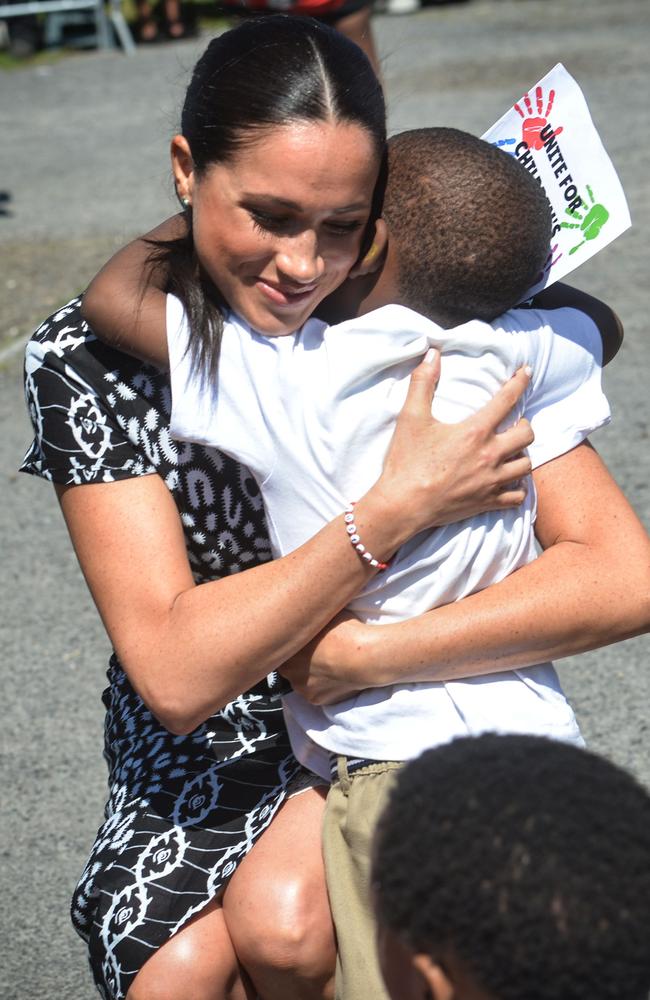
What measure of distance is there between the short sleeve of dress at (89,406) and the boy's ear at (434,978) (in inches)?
40.7

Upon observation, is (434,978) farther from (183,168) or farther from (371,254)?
(183,168)

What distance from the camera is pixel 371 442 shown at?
198 centimetres

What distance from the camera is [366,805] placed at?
6.43ft

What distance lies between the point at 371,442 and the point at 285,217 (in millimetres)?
354

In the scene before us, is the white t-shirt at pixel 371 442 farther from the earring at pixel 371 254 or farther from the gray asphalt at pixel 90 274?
the gray asphalt at pixel 90 274

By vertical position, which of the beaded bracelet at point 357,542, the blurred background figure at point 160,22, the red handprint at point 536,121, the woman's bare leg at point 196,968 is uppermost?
the red handprint at point 536,121

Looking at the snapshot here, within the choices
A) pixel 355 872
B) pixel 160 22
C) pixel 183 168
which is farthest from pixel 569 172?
pixel 160 22

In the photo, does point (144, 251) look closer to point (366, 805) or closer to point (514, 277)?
point (514, 277)

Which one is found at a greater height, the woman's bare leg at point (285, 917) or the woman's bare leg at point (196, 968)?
the woman's bare leg at point (285, 917)

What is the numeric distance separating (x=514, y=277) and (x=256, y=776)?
930mm

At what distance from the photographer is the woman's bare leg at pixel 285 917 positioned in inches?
78.4

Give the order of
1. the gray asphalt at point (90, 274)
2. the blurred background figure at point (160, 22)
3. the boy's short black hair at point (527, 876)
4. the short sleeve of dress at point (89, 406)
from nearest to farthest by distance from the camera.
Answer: the boy's short black hair at point (527, 876) < the short sleeve of dress at point (89, 406) < the gray asphalt at point (90, 274) < the blurred background figure at point (160, 22)

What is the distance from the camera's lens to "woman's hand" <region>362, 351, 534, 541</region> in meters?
1.93

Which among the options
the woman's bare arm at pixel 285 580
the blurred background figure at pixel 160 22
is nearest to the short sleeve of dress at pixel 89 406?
the woman's bare arm at pixel 285 580
